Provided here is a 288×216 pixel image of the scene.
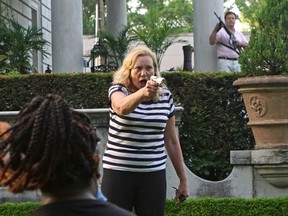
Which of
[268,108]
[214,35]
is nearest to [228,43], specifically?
[214,35]

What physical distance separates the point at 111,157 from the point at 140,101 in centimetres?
59

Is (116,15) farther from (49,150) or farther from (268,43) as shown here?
(49,150)

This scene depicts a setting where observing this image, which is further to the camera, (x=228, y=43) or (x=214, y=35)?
(x=214, y=35)

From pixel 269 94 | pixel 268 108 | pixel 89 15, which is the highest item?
pixel 89 15

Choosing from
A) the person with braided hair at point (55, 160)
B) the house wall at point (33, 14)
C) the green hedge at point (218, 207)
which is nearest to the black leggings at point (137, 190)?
the green hedge at point (218, 207)

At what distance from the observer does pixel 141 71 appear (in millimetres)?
6793

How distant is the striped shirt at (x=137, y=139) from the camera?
6.70 meters

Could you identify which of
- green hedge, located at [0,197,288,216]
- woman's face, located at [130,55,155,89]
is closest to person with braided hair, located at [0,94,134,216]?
woman's face, located at [130,55,155,89]

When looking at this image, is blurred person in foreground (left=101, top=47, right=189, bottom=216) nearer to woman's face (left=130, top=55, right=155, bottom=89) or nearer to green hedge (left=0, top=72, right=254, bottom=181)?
woman's face (left=130, top=55, right=155, bottom=89)

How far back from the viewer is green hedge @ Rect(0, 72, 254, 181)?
11.4 meters

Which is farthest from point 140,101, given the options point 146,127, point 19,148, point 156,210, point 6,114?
point 6,114

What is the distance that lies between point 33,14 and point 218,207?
1777cm

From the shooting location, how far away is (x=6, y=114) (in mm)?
10578

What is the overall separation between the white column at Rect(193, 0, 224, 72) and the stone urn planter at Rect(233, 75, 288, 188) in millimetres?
6002
